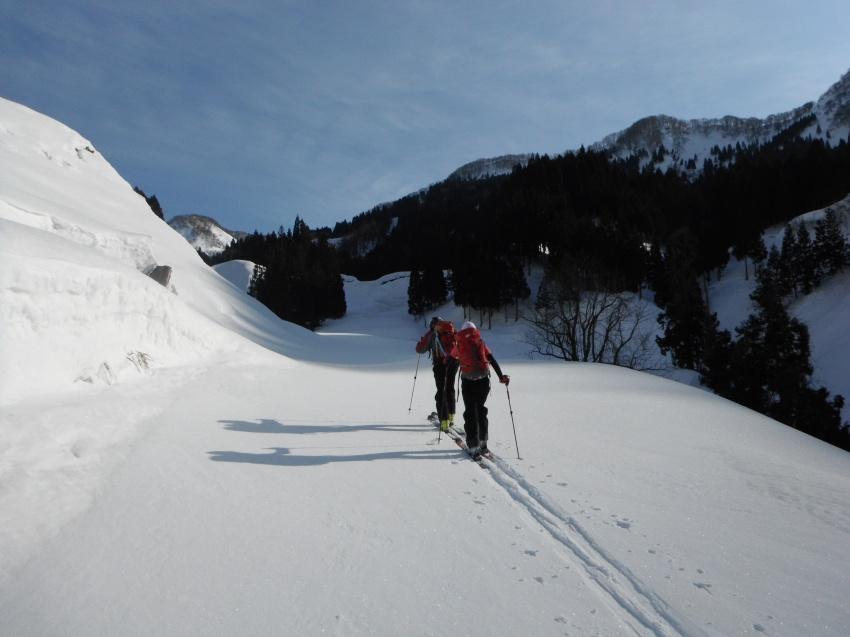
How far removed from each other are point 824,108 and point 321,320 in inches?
8449

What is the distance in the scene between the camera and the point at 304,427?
7.63 m

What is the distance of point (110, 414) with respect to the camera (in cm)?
641

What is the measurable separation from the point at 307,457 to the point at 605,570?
12.8 feet

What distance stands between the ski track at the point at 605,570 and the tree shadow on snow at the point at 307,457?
1.43m

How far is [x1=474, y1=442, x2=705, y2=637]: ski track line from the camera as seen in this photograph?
2.97m

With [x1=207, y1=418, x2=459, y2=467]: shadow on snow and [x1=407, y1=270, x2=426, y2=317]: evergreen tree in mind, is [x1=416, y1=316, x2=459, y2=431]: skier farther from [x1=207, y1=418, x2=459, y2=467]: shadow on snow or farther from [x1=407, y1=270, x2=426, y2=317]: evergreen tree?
[x1=407, y1=270, x2=426, y2=317]: evergreen tree

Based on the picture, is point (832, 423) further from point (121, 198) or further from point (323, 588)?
point (121, 198)

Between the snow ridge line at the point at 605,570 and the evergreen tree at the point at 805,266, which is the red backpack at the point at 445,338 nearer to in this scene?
the snow ridge line at the point at 605,570

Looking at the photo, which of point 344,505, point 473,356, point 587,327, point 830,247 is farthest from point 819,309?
point 344,505

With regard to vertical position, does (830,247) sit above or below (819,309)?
above

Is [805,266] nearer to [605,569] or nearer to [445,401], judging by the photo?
[445,401]

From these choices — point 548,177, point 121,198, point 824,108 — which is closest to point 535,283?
point 548,177

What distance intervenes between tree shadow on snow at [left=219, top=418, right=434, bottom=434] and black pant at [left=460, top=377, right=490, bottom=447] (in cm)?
178

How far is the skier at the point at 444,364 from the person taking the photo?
8070 mm
